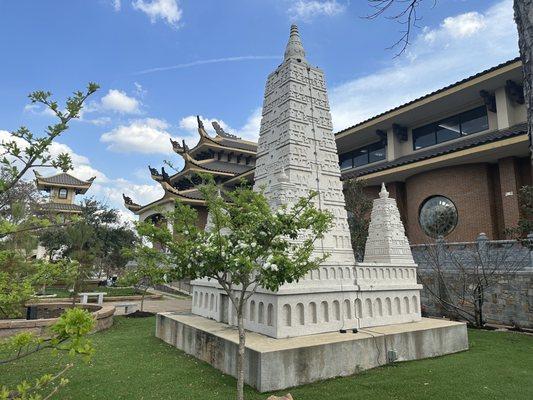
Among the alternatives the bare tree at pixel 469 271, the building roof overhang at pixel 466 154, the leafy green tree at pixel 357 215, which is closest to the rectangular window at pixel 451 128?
the building roof overhang at pixel 466 154

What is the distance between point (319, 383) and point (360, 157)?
63.8ft

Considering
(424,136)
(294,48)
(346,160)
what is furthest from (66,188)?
(294,48)

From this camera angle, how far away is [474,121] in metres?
17.8

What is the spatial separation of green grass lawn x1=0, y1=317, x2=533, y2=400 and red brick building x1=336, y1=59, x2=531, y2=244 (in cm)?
877

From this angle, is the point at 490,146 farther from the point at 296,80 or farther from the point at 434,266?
the point at 296,80

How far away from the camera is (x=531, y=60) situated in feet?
8.00

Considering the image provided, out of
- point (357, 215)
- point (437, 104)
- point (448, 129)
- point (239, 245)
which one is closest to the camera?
point (239, 245)

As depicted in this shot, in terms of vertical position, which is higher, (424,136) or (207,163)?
(207,163)

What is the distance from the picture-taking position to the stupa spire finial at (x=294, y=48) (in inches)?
372

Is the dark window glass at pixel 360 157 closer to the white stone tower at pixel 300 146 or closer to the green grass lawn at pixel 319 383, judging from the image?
the white stone tower at pixel 300 146

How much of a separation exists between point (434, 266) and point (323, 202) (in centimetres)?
694

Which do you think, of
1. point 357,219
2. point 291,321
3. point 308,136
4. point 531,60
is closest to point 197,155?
point 357,219

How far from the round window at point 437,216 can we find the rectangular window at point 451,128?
3364 mm

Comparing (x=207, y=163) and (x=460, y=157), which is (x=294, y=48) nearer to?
(x=460, y=157)
